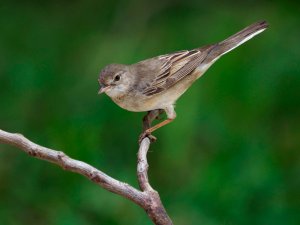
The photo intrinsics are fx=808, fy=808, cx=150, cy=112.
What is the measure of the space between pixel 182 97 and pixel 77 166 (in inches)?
97.5

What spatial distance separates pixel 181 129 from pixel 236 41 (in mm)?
782

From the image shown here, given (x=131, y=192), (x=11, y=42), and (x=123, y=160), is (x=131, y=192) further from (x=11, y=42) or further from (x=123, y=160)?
(x=11, y=42)

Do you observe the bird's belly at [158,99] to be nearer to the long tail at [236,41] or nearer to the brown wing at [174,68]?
the brown wing at [174,68]

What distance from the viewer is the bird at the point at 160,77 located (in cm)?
475

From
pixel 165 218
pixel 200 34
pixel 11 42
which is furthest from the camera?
pixel 11 42

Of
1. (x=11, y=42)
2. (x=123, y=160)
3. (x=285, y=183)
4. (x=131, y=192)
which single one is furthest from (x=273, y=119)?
(x=131, y=192)

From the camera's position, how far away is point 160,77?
16.7ft

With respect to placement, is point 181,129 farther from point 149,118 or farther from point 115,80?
point 115,80

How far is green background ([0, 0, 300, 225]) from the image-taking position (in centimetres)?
551

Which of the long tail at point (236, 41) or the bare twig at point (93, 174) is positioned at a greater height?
the long tail at point (236, 41)

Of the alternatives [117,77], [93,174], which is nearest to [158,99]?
[117,77]

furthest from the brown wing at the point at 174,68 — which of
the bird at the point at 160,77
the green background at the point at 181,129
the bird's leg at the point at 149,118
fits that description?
the green background at the point at 181,129

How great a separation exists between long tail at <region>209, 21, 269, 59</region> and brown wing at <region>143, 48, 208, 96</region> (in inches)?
2.9

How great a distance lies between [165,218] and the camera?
3.06 m
